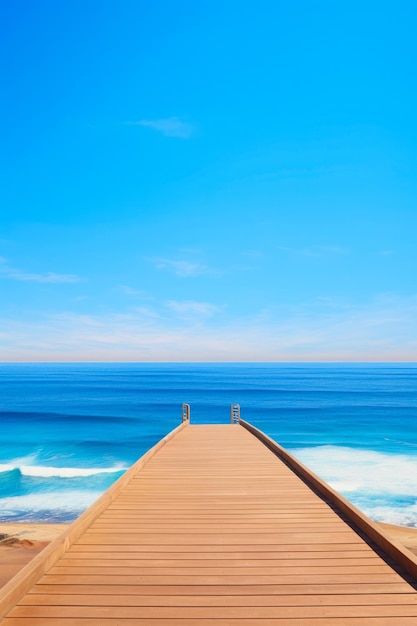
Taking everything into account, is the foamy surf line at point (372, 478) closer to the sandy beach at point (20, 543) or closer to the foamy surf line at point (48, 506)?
the foamy surf line at point (48, 506)

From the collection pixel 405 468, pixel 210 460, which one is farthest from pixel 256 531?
pixel 405 468

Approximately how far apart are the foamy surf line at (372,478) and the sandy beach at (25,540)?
8.04 ft

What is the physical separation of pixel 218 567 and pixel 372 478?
21.1 metres

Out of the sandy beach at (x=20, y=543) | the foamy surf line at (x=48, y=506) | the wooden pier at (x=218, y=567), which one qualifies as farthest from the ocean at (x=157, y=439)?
the wooden pier at (x=218, y=567)

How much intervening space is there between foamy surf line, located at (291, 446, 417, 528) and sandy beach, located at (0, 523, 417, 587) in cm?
245

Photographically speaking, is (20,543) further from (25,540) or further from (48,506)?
(48,506)

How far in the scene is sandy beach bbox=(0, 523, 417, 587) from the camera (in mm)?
9891

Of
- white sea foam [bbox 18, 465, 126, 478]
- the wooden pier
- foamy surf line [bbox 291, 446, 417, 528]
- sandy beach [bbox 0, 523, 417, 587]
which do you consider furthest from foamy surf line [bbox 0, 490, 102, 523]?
the wooden pier

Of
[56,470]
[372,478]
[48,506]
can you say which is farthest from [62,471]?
[372,478]

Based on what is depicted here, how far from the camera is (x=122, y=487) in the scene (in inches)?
272

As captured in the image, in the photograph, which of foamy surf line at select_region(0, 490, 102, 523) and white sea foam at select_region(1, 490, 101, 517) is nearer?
foamy surf line at select_region(0, 490, 102, 523)

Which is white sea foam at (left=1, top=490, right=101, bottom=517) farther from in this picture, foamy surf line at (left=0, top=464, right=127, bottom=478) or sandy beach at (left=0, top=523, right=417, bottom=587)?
foamy surf line at (left=0, top=464, right=127, bottom=478)

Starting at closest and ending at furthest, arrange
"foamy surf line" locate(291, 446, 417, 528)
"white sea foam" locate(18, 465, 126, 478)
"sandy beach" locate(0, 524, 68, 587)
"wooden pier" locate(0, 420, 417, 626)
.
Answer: "wooden pier" locate(0, 420, 417, 626) → "sandy beach" locate(0, 524, 68, 587) → "foamy surf line" locate(291, 446, 417, 528) → "white sea foam" locate(18, 465, 126, 478)

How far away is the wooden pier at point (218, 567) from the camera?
332 cm
